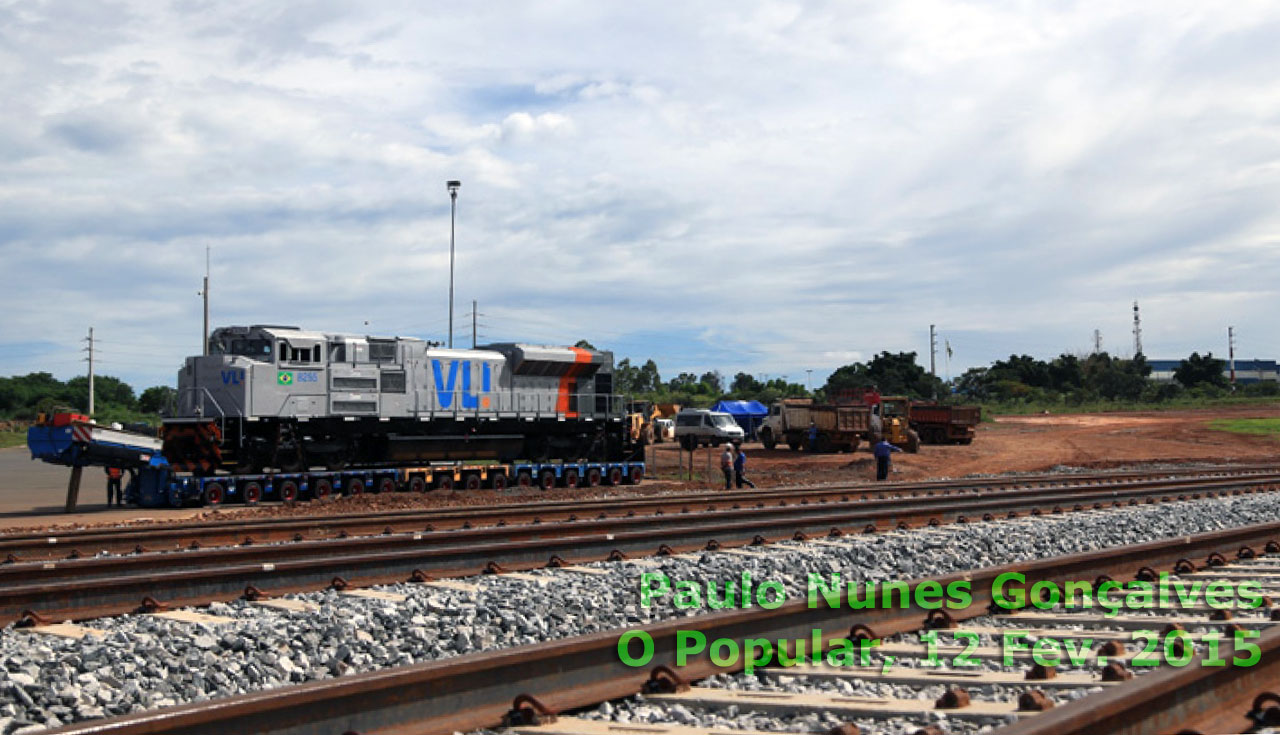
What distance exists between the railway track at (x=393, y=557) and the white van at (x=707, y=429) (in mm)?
27836

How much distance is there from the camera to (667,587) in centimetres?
902

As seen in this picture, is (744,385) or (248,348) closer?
(248,348)

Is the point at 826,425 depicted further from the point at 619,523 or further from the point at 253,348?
the point at 619,523

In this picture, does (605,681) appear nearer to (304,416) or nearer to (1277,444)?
(304,416)

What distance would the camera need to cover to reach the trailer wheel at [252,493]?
21.8 meters

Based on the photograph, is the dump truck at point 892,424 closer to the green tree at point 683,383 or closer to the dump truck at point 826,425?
the dump truck at point 826,425

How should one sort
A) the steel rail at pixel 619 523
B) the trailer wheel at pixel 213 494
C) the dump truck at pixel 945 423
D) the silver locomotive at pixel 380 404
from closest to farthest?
1. the steel rail at pixel 619 523
2. the trailer wheel at pixel 213 494
3. the silver locomotive at pixel 380 404
4. the dump truck at pixel 945 423

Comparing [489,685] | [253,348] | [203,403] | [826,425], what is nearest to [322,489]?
[203,403]

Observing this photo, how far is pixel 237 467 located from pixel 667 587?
617 inches

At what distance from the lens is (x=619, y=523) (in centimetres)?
1377

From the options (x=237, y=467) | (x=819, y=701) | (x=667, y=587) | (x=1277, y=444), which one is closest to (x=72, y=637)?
(x=667, y=587)

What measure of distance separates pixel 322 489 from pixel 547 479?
18.7 ft

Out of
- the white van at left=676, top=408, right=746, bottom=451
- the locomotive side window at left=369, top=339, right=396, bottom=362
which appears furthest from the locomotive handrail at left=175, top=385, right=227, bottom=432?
the white van at left=676, top=408, right=746, bottom=451

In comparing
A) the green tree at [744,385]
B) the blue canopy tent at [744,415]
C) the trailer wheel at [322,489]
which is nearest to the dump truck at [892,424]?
the blue canopy tent at [744,415]
